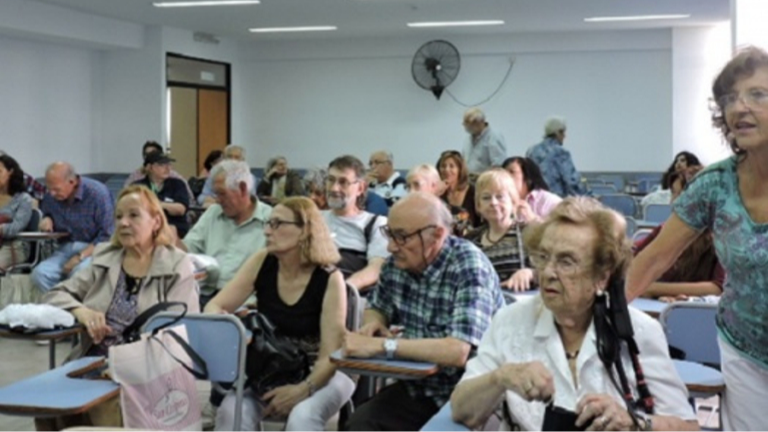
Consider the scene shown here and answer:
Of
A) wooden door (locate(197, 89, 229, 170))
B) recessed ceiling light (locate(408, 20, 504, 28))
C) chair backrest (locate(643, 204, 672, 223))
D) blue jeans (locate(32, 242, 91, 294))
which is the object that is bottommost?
blue jeans (locate(32, 242, 91, 294))

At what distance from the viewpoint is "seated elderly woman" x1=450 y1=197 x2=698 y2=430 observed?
186cm

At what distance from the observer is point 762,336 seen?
6.24 ft

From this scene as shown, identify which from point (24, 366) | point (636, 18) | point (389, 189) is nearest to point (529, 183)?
point (389, 189)

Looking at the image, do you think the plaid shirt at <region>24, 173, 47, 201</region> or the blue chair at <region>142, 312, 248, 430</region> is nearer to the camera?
the blue chair at <region>142, 312, 248, 430</region>

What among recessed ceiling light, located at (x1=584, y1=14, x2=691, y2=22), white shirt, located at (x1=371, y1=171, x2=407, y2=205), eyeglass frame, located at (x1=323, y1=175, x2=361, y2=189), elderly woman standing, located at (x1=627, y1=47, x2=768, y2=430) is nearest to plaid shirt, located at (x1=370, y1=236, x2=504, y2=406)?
elderly woman standing, located at (x1=627, y1=47, x2=768, y2=430)

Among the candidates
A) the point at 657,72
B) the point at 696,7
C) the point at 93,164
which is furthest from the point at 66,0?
the point at 657,72

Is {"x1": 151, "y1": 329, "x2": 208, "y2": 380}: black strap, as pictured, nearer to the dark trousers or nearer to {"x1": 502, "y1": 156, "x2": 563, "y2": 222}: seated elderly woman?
the dark trousers

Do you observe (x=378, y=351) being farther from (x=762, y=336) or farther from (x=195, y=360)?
(x=762, y=336)

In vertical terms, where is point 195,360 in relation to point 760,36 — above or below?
below

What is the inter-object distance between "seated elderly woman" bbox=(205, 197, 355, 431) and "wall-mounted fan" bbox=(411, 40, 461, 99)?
10314 mm

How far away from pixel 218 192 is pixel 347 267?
783 mm

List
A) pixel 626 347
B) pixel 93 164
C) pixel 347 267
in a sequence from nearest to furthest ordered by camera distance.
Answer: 1. pixel 626 347
2. pixel 347 267
3. pixel 93 164

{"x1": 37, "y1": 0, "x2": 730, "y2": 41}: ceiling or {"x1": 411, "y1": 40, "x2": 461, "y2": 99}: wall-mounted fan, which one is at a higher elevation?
{"x1": 37, "y1": 0, "x2": 730, "y2": 41}: ceiling

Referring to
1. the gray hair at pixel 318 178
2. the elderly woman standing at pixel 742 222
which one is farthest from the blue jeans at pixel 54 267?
the elderly woman standing at pixel 742 222
